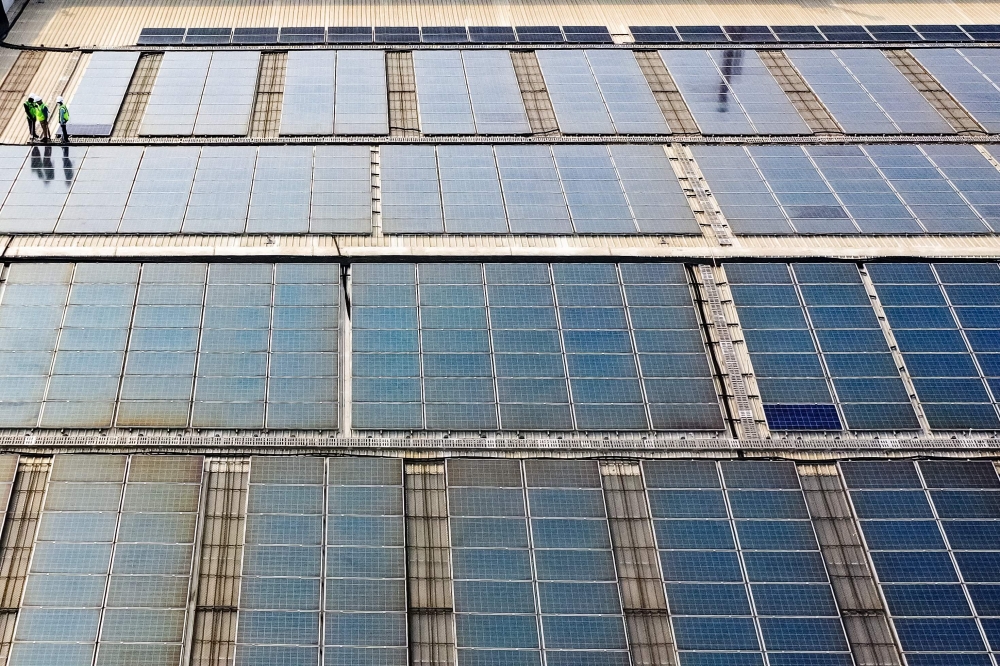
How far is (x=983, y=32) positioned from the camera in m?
41.0

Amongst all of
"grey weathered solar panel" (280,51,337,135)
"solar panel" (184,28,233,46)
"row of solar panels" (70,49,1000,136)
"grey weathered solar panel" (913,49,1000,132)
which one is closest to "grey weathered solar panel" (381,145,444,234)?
"row of solar panels" (70,49,1000,136)

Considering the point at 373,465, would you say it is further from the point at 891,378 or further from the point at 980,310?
the point at 980,310

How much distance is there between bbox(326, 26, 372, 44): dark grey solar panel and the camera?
36.9 meters

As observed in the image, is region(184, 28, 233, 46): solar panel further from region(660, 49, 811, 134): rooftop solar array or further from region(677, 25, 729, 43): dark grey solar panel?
region(677, 25, 729, 43): dark grey solar panel

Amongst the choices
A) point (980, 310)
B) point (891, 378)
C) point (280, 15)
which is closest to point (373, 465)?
point (891, 378)

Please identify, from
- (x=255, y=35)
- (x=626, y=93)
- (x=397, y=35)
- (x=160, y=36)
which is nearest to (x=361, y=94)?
(x=397, y=35)

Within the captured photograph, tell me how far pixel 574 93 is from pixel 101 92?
991 inches

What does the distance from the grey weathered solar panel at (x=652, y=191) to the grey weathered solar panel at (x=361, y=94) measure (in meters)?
12.4

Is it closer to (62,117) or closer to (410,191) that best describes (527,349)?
(410,191)

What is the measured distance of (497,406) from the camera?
21875mm

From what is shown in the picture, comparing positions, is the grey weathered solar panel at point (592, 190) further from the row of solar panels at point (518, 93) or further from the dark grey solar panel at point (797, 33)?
the dark grey solar panel at point (797, 33)

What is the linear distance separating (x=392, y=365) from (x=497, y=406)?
13.7 ft

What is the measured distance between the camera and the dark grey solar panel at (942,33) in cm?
4021

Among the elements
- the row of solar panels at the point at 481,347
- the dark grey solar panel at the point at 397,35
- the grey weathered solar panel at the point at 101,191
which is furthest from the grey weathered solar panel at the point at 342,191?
the dark grey solar panel at the point at 397,35
